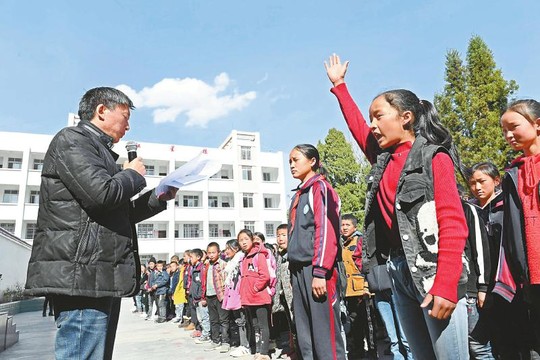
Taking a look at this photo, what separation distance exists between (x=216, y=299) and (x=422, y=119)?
5.90m

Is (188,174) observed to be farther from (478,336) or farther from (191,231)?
(191,231)

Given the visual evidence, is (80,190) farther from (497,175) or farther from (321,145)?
(321,145)

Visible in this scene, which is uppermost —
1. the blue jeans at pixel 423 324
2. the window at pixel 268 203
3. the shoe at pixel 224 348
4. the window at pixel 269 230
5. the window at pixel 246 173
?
the window at pixel 246 173

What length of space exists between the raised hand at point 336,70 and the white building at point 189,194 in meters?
31.6

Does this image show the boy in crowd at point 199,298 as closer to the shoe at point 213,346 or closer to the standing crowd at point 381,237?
the shoe at point 213,346

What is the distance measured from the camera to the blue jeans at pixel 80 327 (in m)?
1.87

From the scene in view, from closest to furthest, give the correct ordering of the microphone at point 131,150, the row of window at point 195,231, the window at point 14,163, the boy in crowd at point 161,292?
the microphone at point 131,150
the boy in crowd at point 161,292
the window at point 14,163
the row of window at point 195,231

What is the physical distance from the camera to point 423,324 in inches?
70.5

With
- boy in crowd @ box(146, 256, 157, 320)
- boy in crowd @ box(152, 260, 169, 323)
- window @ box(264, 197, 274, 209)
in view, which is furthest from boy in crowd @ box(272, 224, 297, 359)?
window @ box(264, 197, 274, 209)

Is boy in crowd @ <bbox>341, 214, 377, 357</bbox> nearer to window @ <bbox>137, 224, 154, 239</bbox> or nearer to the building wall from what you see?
the building wall

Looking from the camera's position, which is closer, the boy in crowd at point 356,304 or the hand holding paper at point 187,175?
the hand holding paper at point 187,175

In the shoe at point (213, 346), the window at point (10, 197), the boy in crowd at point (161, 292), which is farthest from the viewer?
the window at point (10, 197)

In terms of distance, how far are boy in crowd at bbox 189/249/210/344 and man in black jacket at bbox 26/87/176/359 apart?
221 inches

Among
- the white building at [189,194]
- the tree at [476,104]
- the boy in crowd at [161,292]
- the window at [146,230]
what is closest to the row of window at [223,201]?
the white building at [189,194]
